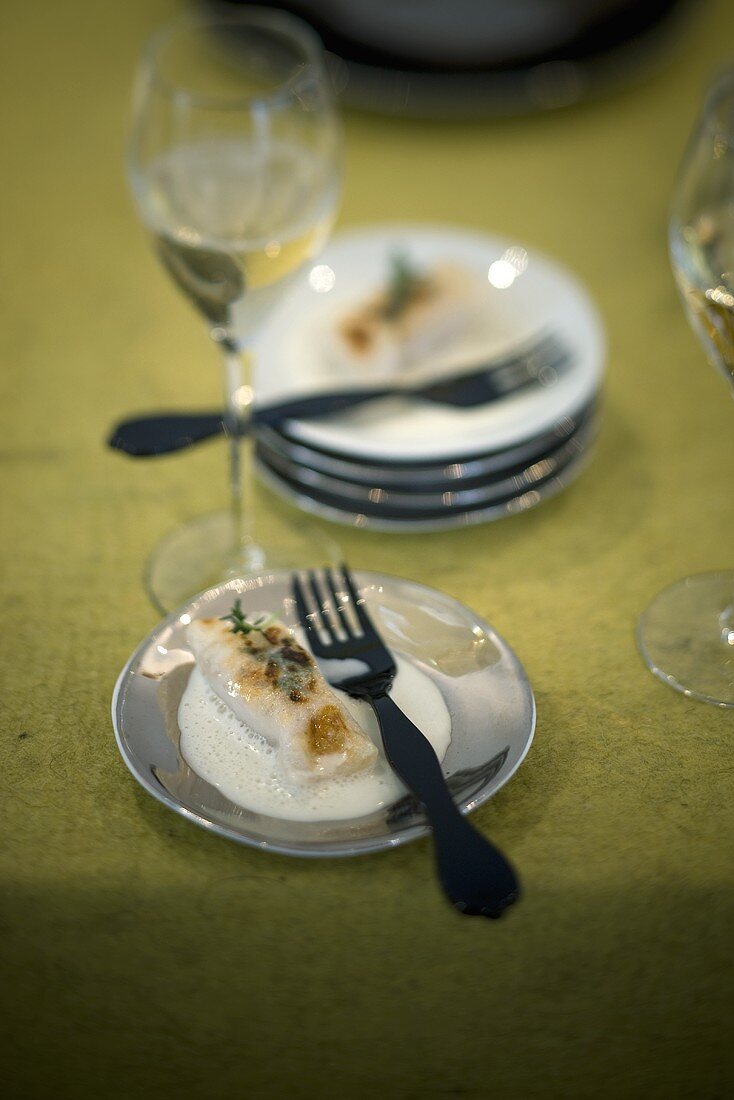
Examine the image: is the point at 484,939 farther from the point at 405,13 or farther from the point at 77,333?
the point at 405,13

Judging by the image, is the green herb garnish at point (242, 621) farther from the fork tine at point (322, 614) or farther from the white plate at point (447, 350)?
the white plate at point (447, 350)

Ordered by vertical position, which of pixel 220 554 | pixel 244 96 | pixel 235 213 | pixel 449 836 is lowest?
pixel 220 554

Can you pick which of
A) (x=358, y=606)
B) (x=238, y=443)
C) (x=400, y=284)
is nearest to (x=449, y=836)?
(x=358, y=606)

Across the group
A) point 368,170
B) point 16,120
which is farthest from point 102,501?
point 16,120

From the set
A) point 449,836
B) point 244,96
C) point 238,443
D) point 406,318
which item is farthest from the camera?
→ point 406,318

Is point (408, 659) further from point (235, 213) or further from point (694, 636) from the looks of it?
point (235, 213)

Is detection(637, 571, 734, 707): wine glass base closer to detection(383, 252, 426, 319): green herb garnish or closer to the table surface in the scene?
the table surface

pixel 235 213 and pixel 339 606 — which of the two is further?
pixel 235 213

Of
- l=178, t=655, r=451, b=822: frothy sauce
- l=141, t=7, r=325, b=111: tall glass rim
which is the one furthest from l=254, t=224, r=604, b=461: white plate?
l=178, t=655, r=451, b=822: frothy sauce
